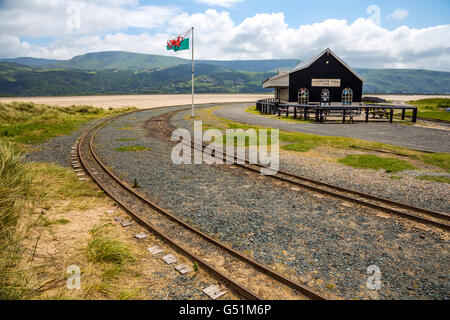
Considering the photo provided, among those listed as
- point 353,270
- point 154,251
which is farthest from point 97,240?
point 353,270

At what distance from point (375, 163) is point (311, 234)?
7.92 m

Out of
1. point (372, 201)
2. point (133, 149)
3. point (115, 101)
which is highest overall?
point (115, 101)

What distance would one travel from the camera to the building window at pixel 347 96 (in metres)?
36.7

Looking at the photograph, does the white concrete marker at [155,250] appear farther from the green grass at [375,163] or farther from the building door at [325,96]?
the building door at [325,96]

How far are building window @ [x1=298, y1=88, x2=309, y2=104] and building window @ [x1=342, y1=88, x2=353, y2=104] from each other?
4.71 meters

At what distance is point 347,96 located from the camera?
121 ft

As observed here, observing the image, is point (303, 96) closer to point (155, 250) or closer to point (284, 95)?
point (284, 95)

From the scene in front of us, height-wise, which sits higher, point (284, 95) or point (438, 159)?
point (284, 95)

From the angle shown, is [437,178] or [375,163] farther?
[375,163]

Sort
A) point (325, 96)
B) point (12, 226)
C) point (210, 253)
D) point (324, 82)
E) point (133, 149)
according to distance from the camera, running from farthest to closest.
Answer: point (325, 96) → point (324, 82) → point (133, 149) → point (12, 226) → point (210, 253)

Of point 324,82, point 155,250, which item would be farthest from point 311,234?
point 324,82

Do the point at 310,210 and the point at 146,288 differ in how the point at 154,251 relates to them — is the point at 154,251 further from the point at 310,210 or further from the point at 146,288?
the point at 310,210

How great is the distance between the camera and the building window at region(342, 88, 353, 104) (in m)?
36.7

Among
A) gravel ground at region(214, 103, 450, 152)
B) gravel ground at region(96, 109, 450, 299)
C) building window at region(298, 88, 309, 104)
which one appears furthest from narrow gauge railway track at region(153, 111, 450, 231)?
building window at region(298, 88, 309, 104)
